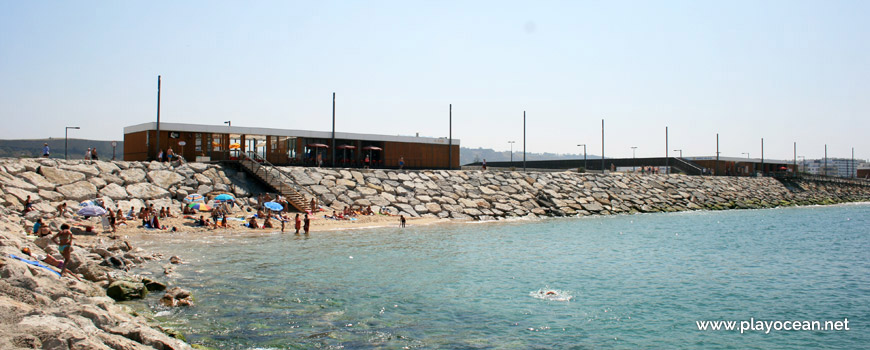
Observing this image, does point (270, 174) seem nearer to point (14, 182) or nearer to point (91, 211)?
point (91, 211)

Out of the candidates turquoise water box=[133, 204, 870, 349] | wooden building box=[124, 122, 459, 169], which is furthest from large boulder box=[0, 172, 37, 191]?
turquoise water box=[133, 204, 870, 349]

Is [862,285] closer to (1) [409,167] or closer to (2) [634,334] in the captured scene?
(2) [634,334]

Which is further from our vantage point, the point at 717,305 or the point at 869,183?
the point at 869,183

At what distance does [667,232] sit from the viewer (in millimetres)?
33469

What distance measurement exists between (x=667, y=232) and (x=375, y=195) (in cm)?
1841

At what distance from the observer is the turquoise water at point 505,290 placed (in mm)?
11484

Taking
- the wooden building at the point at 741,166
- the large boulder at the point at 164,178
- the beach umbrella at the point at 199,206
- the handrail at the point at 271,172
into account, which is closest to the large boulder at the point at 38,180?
the large boulder at the point at 164,178

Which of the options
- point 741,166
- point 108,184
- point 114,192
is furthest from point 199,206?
point 741,166

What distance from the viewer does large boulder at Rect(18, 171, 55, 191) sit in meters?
28.0

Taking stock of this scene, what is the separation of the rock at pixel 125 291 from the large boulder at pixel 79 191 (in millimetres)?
17201

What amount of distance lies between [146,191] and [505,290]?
23266 millimetres

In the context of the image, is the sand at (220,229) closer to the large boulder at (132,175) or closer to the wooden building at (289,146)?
the large boulder at (132,175)

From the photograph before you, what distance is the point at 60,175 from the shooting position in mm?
29375

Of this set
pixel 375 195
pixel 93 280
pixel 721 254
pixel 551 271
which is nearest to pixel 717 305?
pixel 551 271
